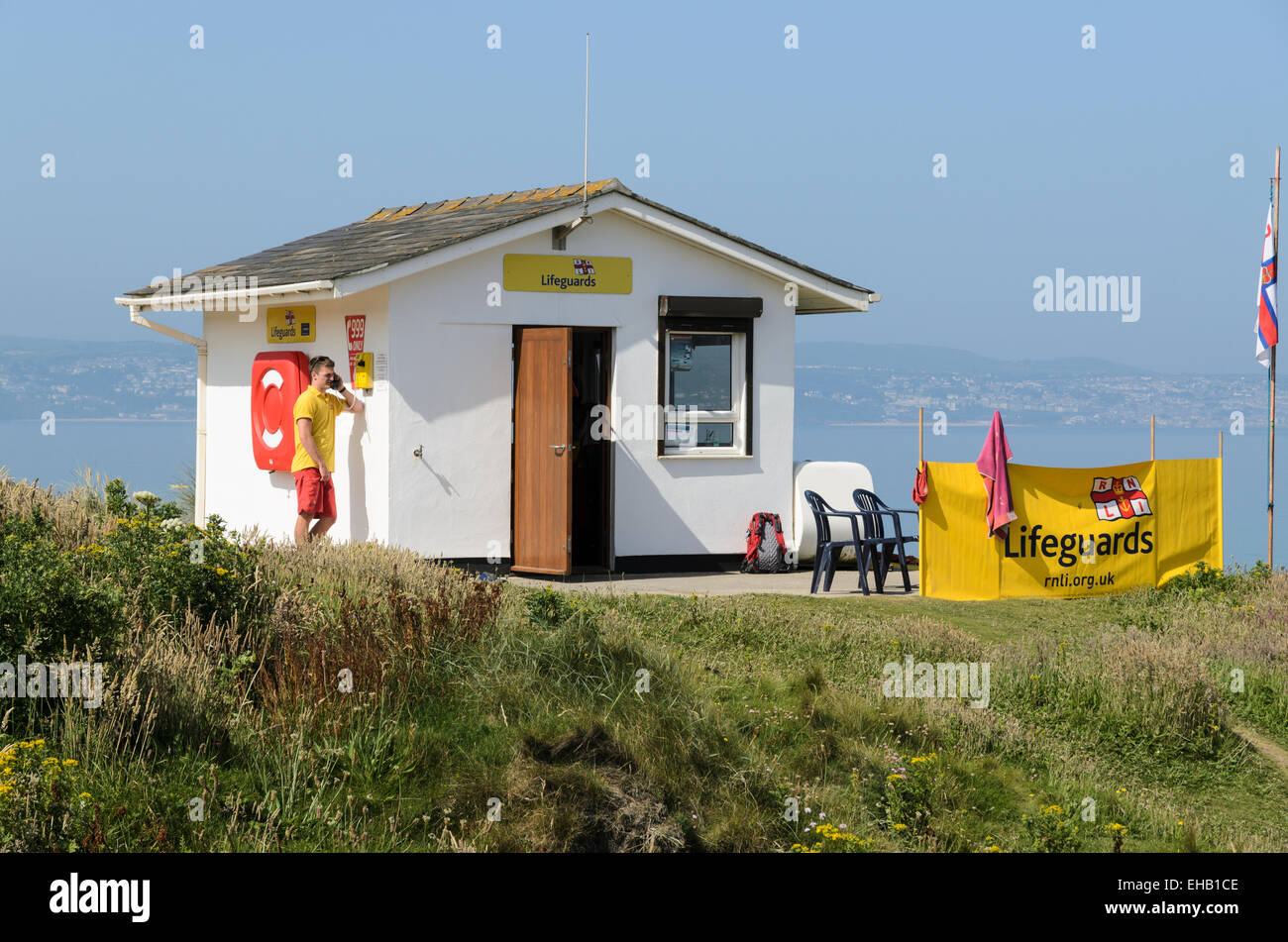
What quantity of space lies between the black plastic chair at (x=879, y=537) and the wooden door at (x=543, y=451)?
3177 mm

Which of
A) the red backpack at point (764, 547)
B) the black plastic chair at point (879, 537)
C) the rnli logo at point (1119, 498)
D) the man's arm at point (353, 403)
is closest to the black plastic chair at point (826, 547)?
the black plastic chair at point (879, 537)

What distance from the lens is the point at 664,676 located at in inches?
332

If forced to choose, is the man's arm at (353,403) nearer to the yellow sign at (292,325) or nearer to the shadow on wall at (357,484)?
the shadow on wall at (357,484)

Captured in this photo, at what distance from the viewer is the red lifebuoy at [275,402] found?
51.7 feet

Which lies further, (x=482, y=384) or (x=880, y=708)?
(x=482, y=384)

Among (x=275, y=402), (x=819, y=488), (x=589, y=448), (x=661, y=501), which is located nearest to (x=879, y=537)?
(x=819, y=488)

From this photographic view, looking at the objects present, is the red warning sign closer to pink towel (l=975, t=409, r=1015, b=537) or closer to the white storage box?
the white storage box

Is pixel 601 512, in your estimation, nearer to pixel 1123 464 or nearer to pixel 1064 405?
pixel 1123 464

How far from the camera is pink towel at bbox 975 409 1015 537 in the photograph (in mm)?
14609

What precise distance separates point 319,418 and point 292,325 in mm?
1722

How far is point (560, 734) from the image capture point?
Answer: 23.9ft
